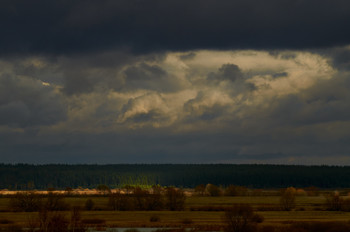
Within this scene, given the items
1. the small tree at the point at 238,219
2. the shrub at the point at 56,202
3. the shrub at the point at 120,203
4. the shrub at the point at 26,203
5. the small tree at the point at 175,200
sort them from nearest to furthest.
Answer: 1. the small tree at the point at 238,219
2. the shrub at the point at 56,202
3. the shrub at the point at 26,203
4. the small tree at the point at 175,200
5. the shrub at the point at 120,203

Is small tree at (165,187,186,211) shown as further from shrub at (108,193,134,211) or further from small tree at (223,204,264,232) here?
small tree at (223,204,264,232)

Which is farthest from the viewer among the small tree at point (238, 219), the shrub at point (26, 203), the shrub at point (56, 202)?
the shrub at point (26, 203)

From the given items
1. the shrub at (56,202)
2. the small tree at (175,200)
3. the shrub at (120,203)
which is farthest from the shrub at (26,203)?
the small tree at (175,200)

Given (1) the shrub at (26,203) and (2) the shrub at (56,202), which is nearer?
(2) the shrub at (56,202)

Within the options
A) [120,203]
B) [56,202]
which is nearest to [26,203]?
[56,202]

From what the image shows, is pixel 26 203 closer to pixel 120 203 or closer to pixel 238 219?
pixel 120 203

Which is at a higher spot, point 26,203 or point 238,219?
point 26,203

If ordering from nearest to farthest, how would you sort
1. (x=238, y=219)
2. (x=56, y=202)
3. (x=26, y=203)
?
(x=238, y=219), (x=56, y=202), (x=26, y=203)

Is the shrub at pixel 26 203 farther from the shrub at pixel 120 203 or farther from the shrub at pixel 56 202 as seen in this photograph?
the shrub at pixel 120 203

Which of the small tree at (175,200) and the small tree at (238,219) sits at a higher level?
the small tree at (175,200)

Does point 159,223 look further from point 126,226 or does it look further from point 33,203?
point 33,203

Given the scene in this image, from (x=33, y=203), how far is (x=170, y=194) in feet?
108

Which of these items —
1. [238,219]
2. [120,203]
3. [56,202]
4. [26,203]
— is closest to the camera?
[238,219]

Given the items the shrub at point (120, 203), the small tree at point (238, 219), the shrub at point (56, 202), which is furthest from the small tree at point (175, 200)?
the small tree at point (238, 219)
